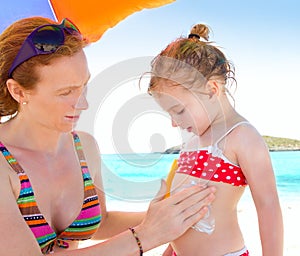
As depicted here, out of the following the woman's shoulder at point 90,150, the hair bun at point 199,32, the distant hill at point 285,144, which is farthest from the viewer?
the distant hill at point 285,144

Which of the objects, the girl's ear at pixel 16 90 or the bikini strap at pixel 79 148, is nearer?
the girl's ear at pixel 16 90

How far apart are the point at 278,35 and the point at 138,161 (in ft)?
66.7

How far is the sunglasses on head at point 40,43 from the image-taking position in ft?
5.68

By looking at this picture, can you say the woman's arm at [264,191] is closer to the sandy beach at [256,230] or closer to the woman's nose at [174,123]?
the woman's nose at [174,123]

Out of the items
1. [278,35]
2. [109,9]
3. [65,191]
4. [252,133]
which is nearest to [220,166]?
[252,133]

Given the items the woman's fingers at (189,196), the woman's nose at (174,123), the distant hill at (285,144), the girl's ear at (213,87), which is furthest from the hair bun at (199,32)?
the distant hill at (285,144)

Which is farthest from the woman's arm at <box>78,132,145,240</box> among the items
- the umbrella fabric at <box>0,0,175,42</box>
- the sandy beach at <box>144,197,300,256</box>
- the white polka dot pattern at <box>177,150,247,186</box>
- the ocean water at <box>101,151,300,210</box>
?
the sandy beach at <box>144,197,300,256</box>

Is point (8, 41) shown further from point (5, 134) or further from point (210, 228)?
point (210, 228)

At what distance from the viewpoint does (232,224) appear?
1.88 m

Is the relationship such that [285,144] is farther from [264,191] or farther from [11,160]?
[11,160]

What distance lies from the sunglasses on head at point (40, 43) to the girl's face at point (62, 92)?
0.18 feet

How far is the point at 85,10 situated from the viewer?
264 cm

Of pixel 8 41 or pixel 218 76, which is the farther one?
pixel 218 76

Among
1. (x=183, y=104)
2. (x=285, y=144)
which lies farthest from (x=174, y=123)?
(x=285, y=144)
